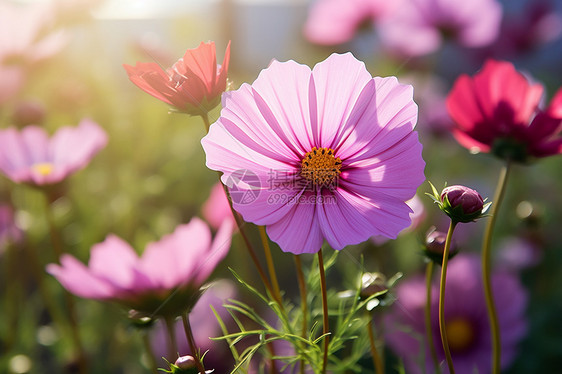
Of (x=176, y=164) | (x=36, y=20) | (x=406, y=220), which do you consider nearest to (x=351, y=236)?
(x=406, y=220)

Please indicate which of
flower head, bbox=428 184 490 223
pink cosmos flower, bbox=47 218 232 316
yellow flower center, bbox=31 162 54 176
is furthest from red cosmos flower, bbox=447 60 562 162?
yellow flower center, bbox=31 162 54 176

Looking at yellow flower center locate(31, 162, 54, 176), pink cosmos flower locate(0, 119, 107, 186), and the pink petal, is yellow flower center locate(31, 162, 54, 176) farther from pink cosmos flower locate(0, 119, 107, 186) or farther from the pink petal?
the pink petal

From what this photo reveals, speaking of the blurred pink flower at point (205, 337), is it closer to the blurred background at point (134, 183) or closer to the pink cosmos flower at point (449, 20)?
the blurred background at point (134, 183)

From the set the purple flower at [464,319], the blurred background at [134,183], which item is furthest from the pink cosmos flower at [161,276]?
the purple flower at [464,319]

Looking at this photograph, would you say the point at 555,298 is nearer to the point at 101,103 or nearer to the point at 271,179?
Answer: the point at 271,179

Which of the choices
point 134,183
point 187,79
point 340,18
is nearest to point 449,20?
point 340,18
